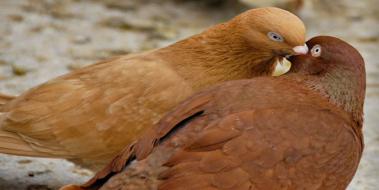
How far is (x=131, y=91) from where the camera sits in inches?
177

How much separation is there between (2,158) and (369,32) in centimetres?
337

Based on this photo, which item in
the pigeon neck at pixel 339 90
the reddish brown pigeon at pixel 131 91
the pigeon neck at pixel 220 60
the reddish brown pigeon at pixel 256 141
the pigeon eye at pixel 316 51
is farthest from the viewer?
the pigeon neck at pixel 220 60

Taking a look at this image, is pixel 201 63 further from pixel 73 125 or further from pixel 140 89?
pixel 73 125

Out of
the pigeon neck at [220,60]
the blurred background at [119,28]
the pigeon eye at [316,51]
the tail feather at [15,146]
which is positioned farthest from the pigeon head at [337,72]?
the blurred background at [119,28]

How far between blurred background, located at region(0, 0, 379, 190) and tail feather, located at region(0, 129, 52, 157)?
1.39 metres

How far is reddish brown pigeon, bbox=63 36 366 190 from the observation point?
3.49 metres

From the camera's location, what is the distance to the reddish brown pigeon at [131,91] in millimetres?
4430

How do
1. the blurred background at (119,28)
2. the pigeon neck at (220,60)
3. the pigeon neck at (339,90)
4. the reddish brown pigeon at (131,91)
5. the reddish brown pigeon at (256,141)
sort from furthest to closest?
the blurred background at (119,28), the pigeon neck at (220,60), the reddish brown pigeon at (131,91), the pigeon neck at (339,90), the reddish brown pigeon at (256,141)

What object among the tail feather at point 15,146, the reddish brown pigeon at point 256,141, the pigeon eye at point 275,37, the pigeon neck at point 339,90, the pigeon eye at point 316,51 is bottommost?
the reddish brown pigeon at point 256,141

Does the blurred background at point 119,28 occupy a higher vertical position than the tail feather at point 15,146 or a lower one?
higher

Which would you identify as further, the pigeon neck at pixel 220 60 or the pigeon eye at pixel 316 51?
the pigeon neck at pixel 220 60

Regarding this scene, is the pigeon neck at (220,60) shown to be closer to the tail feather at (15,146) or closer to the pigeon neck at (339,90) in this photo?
the pigeon neck at (339,90)

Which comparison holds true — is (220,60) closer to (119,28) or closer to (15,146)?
(15,146)

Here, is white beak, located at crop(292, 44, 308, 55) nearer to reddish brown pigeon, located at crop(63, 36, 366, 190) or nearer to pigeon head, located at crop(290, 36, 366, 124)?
pigeon head, located at crop(290, 36, 366, 124)
